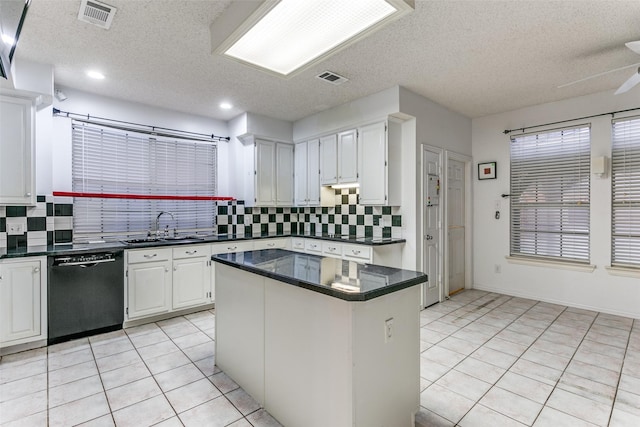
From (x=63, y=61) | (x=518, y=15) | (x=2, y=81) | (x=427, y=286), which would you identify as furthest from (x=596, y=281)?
(x=2, y=81)

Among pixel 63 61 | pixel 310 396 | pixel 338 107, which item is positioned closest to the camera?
pixel 310 396

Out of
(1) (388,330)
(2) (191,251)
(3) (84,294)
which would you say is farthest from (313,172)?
(1) (388,330)

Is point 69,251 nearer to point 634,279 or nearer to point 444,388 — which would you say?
point 444,388

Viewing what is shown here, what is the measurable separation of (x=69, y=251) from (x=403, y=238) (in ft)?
11.9

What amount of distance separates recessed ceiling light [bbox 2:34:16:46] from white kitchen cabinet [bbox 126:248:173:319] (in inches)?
84.2

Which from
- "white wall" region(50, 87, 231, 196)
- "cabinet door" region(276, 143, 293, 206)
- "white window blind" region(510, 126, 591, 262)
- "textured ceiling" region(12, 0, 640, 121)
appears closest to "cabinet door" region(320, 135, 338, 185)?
"textured ceiling" region(12, 0, 640, 121)

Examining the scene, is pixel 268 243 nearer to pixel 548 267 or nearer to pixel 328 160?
pixel 328 160

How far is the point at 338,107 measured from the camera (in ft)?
14.5

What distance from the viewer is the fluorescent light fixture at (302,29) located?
5.32 feet

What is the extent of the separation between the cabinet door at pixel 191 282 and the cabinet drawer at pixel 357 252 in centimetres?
178

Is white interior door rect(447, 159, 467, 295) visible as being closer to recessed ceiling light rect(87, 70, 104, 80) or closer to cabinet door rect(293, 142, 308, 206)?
cabinet door rect(293, 142, 308, 206)

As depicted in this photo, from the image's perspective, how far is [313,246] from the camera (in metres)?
4.54

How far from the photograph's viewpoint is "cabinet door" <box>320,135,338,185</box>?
14.8 ft

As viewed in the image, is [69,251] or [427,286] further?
[427,286]
